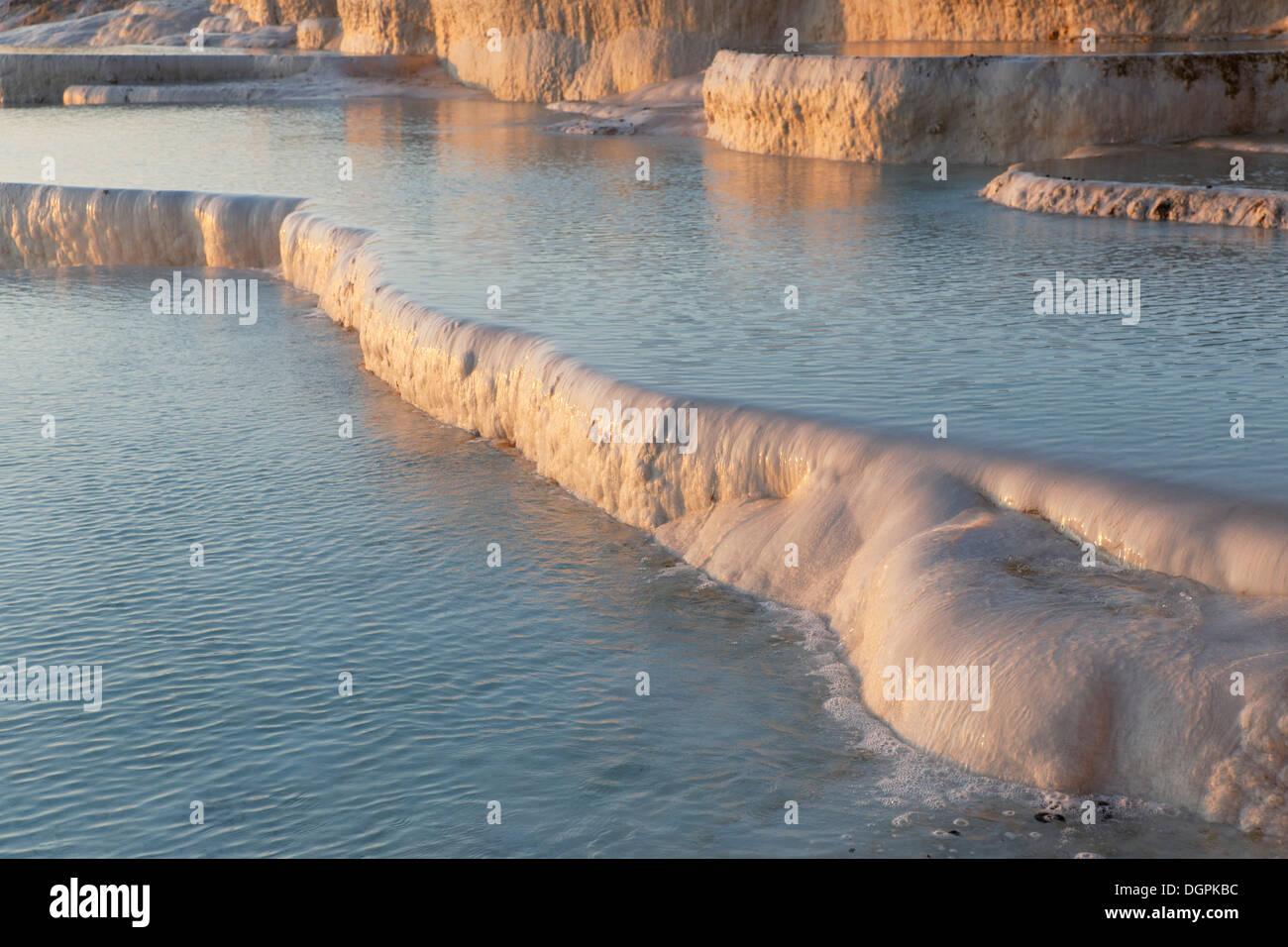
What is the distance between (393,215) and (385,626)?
723cm

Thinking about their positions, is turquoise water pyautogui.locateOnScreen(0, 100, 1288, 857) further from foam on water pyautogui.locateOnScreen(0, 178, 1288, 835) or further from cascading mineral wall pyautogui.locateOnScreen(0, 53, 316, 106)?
cascading mineral wall pyautogui.locateOnScreen(0, 53, 316, 106)

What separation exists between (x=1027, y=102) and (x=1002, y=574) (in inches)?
406

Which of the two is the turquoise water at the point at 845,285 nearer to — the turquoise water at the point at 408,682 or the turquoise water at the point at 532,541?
the turquoise water at the point at 532,541

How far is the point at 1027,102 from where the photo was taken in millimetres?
14625

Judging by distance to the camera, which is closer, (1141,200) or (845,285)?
(845,285)

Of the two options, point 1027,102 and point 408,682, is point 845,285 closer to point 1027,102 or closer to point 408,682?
point 408,682

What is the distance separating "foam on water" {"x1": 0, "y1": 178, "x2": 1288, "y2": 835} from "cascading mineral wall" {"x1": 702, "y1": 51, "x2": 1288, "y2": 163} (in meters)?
8.10

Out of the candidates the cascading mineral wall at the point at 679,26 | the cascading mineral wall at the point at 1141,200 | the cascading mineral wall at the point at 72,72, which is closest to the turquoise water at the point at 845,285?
the cascading mineral wall at the point at 1141,200

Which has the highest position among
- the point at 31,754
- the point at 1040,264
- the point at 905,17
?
the point at 905,17

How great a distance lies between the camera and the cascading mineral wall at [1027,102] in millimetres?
14406

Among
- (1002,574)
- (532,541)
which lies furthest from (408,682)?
(1002,574)

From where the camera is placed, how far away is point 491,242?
11.5 m
